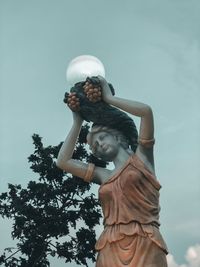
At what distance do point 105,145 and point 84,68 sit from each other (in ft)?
2.90

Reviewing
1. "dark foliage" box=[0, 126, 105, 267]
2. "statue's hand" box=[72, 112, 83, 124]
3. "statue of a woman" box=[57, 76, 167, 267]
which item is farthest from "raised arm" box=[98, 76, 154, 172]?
"dark foliage" box=[0, 126, 105, 267]

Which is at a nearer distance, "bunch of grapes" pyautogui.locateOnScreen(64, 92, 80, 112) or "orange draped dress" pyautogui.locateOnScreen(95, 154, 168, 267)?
"orange draped dress" pyautogui.locateOnScreen(95, 154, 168, 267)

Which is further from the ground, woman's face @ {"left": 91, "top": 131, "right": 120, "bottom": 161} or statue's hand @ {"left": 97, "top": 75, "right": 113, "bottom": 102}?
statue's hand @ {"left": 97, "top": 75, "right": 113, "bottom": 102}

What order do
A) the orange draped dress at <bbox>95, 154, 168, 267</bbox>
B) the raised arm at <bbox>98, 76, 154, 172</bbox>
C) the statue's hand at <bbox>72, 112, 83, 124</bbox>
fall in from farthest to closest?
1. the statue's hand at <bbox>72, 112, 83, 124</bbox>
2. the raised arm at <bbox>98, 76, 154, 172</bbox>
3. the orange draped dress at <bbox>95, 154, 168, 267</bbox>

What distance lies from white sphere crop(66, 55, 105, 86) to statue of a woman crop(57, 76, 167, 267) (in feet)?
0.63

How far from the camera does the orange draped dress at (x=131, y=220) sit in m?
5.77

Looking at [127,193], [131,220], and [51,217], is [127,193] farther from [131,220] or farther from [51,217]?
[51,217]

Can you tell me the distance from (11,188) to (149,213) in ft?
33.4

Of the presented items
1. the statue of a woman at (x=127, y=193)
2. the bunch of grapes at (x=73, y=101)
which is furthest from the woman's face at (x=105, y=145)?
the bunch of grapes at (x=73, y=101)

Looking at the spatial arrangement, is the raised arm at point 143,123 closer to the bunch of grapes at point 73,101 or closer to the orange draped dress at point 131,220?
the orange draped dress at point 131,220

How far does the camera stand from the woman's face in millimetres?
6363

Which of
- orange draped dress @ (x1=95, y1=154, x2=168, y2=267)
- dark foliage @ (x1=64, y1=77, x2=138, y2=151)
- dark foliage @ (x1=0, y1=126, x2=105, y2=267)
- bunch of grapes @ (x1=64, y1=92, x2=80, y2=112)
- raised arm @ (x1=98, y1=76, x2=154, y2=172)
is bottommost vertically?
orange draped dress @ (x1=95, y1=154, x2=168, y2=267)

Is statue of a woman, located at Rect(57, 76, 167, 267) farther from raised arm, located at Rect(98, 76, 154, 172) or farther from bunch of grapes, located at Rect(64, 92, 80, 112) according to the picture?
bunch of grapes, located at Rect(64, 92, 80, 112)

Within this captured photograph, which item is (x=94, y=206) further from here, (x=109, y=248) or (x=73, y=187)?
(x=109, y=248)
